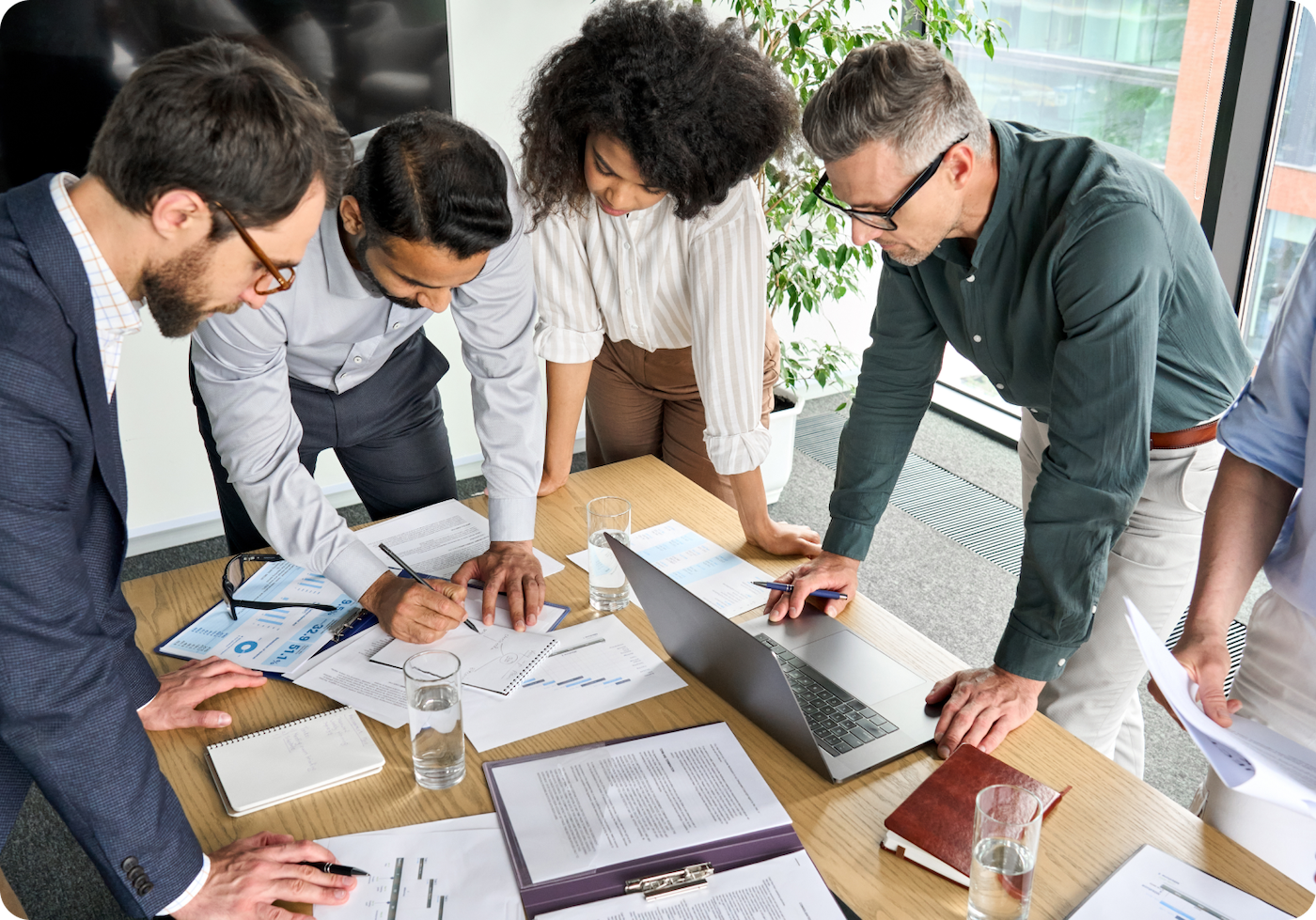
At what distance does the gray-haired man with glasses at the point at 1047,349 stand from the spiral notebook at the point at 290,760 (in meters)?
0.63

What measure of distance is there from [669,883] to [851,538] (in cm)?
73

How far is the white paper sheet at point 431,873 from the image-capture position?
1.01m

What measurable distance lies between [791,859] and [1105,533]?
604 millimetres

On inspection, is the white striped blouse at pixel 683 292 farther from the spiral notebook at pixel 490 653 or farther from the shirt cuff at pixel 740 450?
the spiral notebook at pixel 490 653

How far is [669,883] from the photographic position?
1022 mm

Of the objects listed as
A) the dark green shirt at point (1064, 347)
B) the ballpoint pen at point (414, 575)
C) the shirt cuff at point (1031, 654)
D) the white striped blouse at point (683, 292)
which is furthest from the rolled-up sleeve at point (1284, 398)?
the ballpoint pen at point (414, 575)

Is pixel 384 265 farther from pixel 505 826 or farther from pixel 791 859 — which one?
pixel 791 859

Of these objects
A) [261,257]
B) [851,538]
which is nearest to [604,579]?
[851,538]

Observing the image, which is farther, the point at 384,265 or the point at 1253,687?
the point at 384,265

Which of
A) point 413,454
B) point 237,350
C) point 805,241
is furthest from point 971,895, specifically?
point 805,241

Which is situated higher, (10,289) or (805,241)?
(10,289)

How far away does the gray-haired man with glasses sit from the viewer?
4.21 ft

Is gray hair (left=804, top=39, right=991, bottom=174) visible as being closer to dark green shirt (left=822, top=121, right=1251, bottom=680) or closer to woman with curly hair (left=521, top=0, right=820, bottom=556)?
dark green shirt (left=822, top=121, right=1251, bottom=680)

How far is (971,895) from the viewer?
3.26ft
